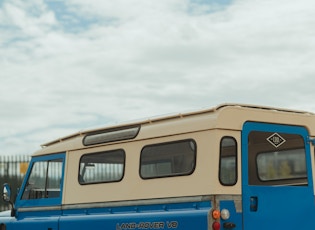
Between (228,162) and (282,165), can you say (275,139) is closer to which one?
(282,165)

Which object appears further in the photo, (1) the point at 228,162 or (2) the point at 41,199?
(2) the point at 41,199

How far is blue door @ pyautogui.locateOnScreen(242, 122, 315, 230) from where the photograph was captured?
7660 mm

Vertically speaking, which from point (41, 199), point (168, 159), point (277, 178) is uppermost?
point (168, 159)

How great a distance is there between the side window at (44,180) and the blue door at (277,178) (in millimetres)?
2895

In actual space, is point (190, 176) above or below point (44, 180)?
below

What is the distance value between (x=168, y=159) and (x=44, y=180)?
2617 mm

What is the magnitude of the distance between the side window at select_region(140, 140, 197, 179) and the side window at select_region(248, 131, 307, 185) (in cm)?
93

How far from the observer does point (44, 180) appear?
9.79 meters

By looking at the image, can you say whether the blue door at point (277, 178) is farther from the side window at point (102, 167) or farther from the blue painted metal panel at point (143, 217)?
the side window at point (102, 167)

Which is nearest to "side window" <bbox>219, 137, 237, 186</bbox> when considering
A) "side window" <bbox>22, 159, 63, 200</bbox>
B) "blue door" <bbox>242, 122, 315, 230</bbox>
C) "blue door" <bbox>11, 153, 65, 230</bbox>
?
"blue door" <bbox>242, 122, 315, 230</bbox>

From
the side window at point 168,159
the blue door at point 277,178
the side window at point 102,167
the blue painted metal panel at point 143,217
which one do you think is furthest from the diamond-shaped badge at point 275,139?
the side window at point 102,167

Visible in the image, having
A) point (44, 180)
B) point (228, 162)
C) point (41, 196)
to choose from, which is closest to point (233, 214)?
point (228, 162)

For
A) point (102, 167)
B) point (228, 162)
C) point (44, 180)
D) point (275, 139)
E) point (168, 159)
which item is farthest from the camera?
point (44, 180)

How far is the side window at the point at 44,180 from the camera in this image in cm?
970
